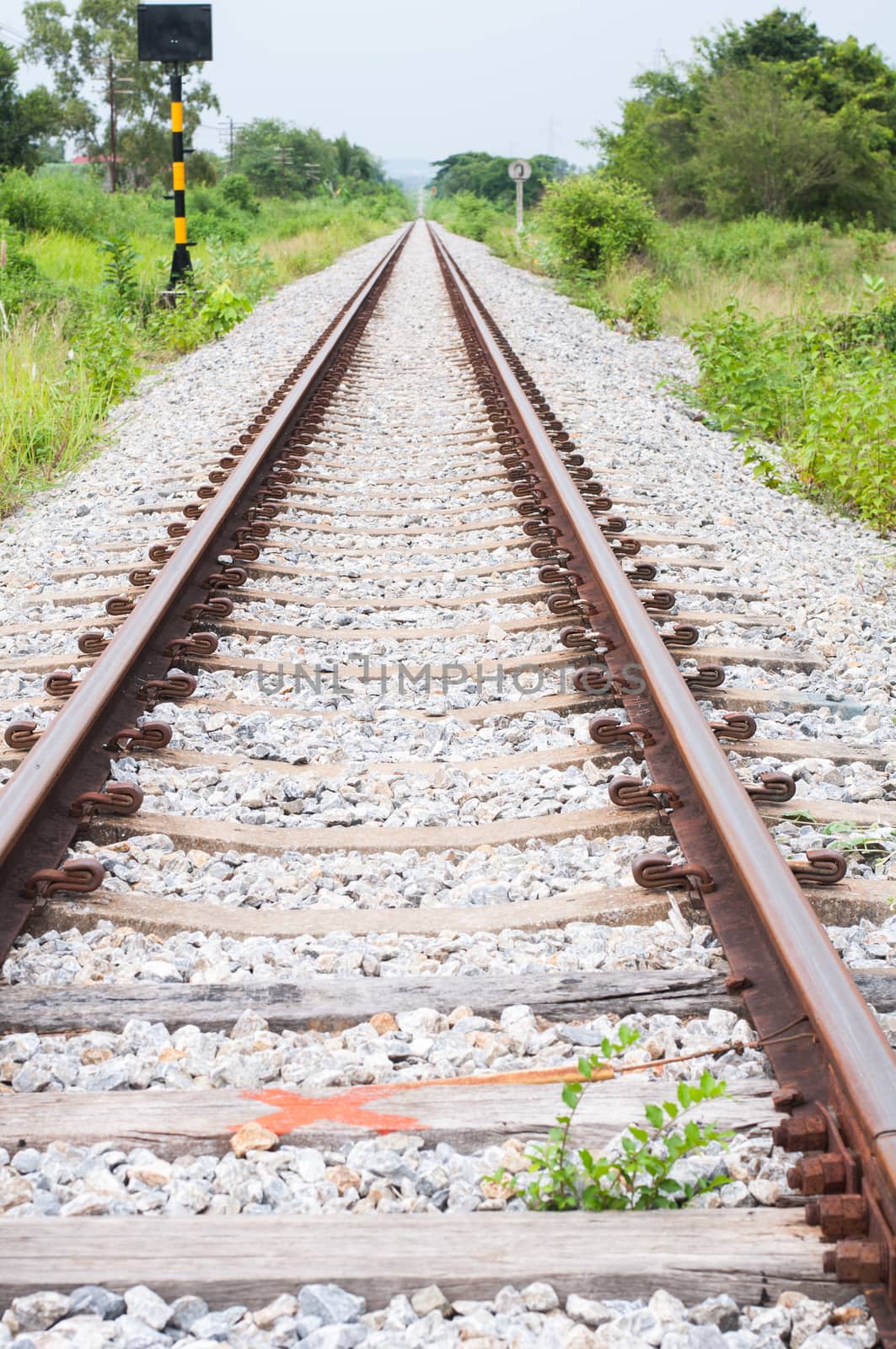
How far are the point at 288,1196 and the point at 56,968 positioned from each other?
74 centimetres

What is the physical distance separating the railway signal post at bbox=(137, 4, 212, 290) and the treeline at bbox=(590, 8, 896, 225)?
15213 millimetres

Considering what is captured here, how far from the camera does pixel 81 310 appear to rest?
11.5 metres

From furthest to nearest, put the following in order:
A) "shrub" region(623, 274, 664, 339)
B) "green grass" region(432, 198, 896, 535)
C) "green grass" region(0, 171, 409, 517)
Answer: "shrub" region(623, 274, 664, 339) < "green grass" region(0, 171, 409, 517) < "green grass" region(432, 198, 896, 535)

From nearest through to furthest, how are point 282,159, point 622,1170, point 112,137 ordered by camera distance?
point 622,1170
point 112,137
point 282,159

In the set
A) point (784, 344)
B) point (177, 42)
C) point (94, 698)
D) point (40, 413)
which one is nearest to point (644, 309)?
point (784, 344)

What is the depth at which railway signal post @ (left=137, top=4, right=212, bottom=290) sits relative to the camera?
12602 millimetres

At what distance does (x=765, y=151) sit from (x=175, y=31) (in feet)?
60.8

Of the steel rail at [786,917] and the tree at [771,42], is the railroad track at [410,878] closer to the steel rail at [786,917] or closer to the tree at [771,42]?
the steel rail at [786,917]

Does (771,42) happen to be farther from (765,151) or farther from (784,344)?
(784,344)

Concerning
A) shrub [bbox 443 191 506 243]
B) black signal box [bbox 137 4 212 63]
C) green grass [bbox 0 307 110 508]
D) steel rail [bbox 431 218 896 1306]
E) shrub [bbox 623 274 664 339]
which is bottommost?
steel rail [bbox 431 218 896 1306]

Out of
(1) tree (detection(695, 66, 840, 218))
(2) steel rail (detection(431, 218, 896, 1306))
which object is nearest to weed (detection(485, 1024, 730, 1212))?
(2) steel rail (detection(431, 218, 896, 1306))

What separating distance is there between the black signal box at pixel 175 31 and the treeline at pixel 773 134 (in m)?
15.2

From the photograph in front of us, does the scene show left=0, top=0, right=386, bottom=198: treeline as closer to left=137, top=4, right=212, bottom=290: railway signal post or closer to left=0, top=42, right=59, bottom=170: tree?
left=0, top=42, right=59, bottom=170: tree

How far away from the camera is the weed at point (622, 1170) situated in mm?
1622
